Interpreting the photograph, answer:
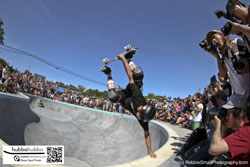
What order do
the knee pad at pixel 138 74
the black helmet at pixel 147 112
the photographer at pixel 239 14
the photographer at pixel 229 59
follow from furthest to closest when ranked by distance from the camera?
the knee pad at pixel 138 74 → the black helmet at pixel 147 112 → the photographer at pixel 229 59 → the photographer at pixel 239 14

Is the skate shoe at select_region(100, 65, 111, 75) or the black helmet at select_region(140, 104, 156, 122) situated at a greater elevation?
the skate shoe at select_region(100, 65, 111, 75)

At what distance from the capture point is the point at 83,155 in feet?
20.0

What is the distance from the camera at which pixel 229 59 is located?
7.36 feet

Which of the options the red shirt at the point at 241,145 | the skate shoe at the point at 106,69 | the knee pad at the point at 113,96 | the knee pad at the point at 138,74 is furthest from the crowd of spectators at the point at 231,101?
the skate shoe at the point at 106,69

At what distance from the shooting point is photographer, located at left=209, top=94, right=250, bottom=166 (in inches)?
46.9

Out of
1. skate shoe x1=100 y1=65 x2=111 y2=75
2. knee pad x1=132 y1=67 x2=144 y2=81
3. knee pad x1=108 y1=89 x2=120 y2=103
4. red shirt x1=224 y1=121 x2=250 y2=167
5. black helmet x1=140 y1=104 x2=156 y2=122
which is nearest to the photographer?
red shirt x1=224 y1=121 x2=250 y2=167

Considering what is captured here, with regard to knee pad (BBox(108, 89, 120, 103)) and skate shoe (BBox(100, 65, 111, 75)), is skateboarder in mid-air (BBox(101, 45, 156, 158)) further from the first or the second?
skate shoe (BBox(100, 65, 111, 75))

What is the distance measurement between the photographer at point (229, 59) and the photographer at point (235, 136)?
530mm

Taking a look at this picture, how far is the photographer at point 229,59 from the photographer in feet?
5.75

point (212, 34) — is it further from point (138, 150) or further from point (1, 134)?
point (1, 134)

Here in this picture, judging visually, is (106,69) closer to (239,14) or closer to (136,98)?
(136,98)

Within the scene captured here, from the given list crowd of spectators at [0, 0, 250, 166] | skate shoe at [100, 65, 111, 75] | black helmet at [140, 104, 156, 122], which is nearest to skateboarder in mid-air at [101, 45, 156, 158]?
black helmet at [140, 104, 156, 122]

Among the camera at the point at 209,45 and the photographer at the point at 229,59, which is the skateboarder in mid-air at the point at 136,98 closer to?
the camera at the point at 209,45

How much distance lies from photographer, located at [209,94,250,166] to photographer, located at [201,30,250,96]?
530 millimetres
